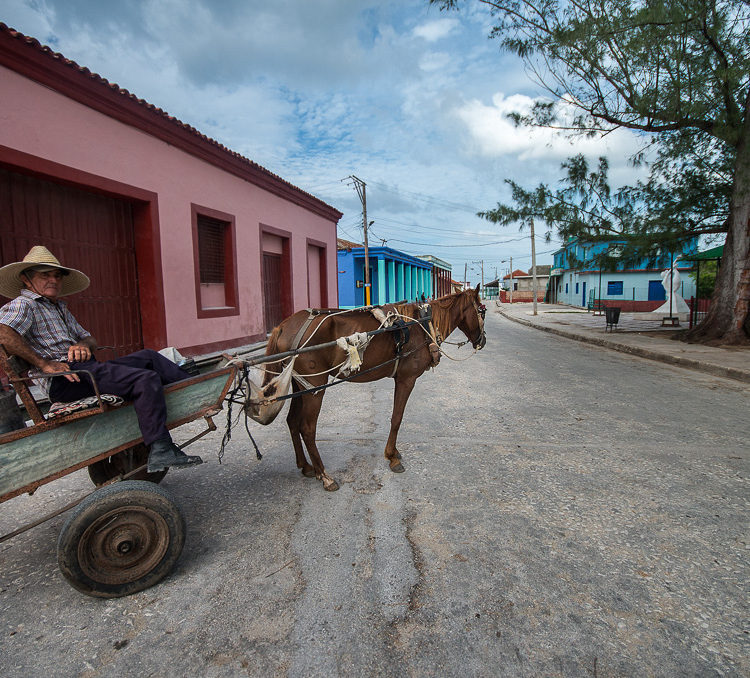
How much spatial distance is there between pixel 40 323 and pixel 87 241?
5.76 metres

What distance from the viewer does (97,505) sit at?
2.04 metres

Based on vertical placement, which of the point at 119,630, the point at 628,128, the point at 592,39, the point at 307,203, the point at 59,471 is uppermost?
the point at 592,39

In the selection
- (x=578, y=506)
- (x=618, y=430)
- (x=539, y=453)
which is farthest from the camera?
(x=618, y=430)

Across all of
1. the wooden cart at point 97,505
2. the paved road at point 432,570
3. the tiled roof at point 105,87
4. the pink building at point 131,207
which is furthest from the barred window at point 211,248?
the wooden cart at point 97,505

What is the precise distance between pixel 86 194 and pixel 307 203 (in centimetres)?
745

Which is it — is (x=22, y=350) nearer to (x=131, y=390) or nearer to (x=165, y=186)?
(x=131, y=390)

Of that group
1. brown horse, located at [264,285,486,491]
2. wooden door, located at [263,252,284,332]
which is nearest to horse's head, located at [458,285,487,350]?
brown horse, located at [264,285,486,491]

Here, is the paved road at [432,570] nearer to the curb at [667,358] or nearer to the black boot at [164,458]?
the black boot at [164,458]

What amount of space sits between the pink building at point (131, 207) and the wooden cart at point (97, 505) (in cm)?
541

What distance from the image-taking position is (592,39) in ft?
27.4

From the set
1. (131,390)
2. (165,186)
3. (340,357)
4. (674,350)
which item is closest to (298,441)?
(340,357)

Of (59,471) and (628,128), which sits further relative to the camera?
(628,128)

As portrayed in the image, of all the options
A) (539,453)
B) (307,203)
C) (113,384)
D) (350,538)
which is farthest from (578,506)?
(307,203)

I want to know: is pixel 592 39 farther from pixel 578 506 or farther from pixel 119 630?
pixel 119 630
